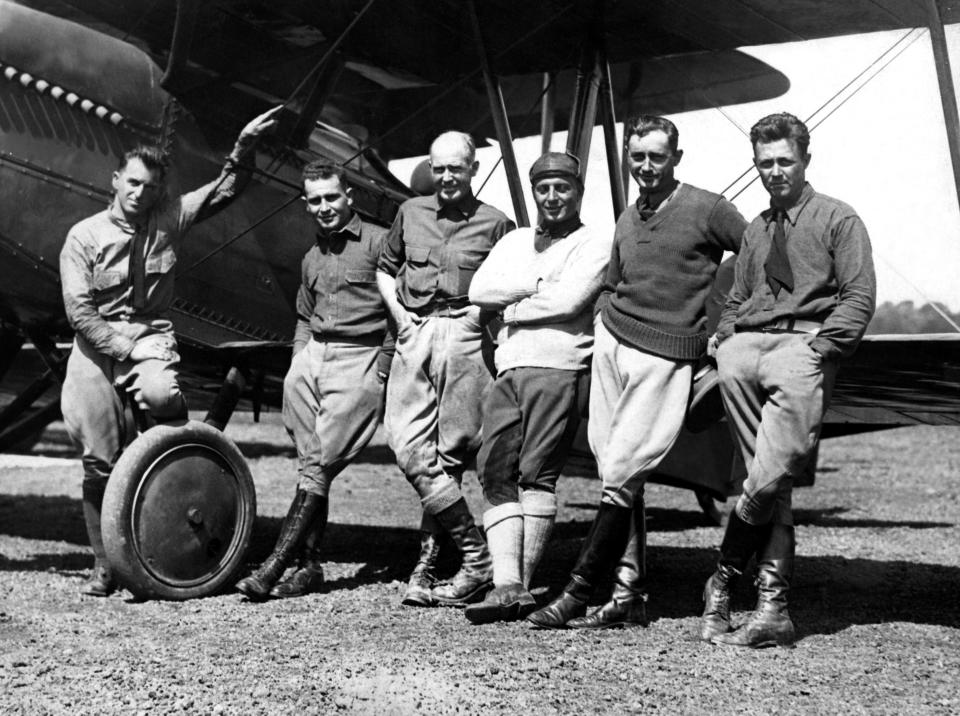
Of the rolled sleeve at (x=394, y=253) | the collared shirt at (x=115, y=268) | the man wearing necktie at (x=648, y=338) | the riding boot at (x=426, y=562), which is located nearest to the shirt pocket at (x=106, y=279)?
the collared shirt at (x=115, y=268)

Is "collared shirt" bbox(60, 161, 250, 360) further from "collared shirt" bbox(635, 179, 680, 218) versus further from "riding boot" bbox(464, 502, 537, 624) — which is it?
"collared shirt" bbox(635, 179, 680, 218)

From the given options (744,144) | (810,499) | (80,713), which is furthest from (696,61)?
(810,499)

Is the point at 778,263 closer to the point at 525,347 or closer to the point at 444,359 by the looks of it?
the point at 525,347

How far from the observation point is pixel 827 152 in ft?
17.5

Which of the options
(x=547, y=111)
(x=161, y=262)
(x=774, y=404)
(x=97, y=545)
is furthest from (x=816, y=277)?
(x=97, y=545)

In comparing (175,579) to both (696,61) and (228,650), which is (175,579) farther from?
(696,61)

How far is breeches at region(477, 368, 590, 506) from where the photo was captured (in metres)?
4.69

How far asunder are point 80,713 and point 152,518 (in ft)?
6.09

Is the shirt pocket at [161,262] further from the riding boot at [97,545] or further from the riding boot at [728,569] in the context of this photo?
the riding boot at [728,569]

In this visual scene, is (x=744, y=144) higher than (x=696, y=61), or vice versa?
(x=696, y=61)

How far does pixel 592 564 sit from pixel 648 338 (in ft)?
2.85

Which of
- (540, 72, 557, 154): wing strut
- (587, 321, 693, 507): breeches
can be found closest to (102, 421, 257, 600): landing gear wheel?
(587, 321, 693, 507): breeches

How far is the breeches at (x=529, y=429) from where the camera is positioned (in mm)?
4691

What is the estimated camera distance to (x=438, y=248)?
5121 mm
